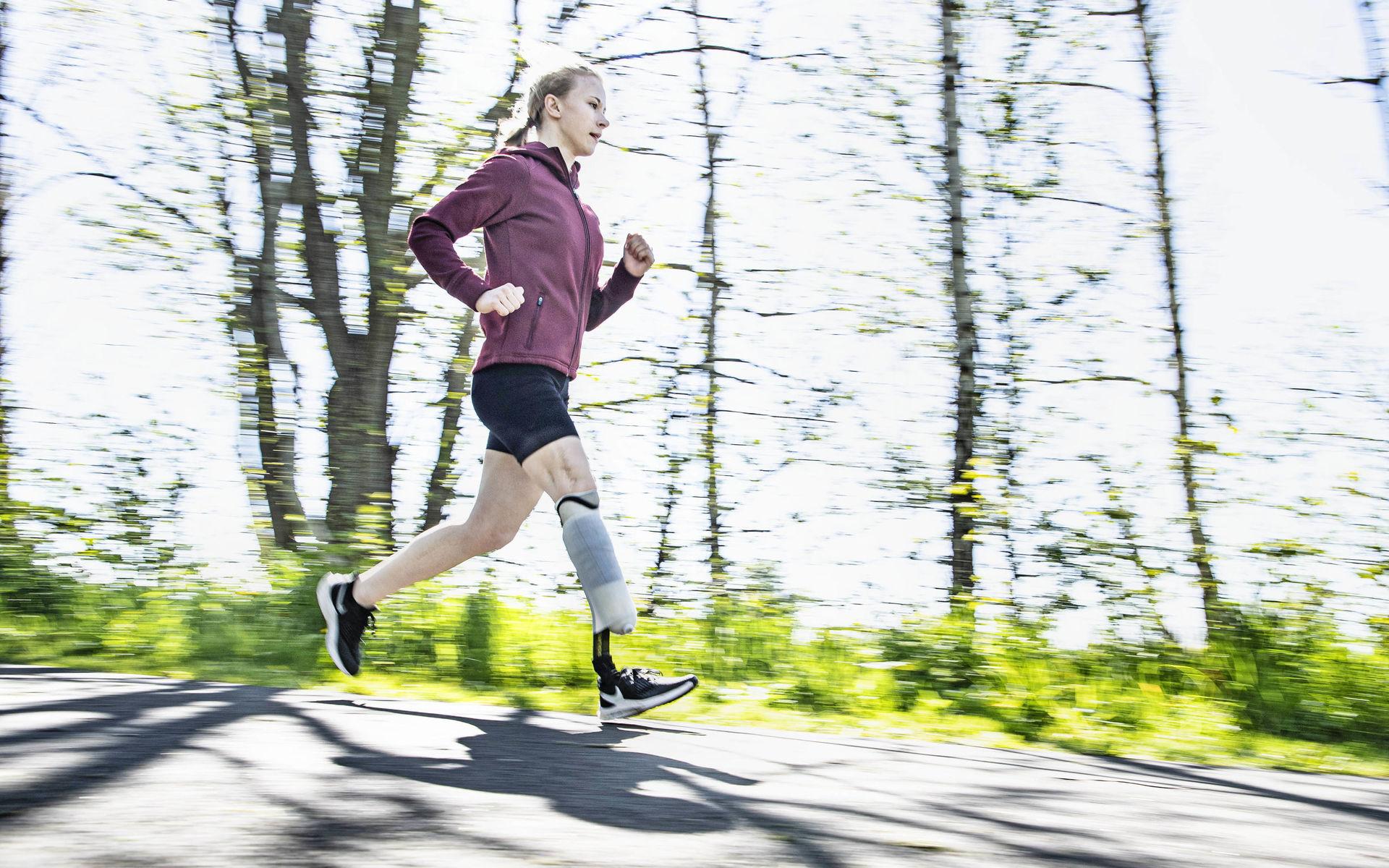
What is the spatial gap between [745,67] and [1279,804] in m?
5.82

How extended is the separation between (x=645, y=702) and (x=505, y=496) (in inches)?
28.3

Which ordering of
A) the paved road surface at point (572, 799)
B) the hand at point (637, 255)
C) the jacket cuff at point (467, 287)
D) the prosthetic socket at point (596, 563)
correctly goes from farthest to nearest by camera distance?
the hand at point (637, 255)
the jacket cuff at point (467, 287)
the prosthetic socket at point (596, 563)
the paved road surface at point (572, 799)

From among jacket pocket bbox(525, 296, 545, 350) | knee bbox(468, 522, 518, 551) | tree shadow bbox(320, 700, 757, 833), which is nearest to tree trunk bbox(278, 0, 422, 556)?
knee bbox(468, 522, 518, 551)

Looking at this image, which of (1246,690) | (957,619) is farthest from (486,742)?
(1246,690)

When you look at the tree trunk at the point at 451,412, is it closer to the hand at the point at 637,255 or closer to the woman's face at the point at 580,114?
the hand at the point at 637,255

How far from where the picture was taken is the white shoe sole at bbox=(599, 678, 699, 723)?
9.34ft

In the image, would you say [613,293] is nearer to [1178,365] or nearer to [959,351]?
[959,351]

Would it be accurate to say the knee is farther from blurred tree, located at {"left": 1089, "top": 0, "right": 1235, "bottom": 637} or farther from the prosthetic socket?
blurred tree, located at {"left": 1089, "top": 0, "right": 1235, "bottom": 637}

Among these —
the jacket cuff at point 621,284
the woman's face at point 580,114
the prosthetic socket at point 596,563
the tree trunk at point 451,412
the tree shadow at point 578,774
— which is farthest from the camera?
the tree trunk at point 451,412

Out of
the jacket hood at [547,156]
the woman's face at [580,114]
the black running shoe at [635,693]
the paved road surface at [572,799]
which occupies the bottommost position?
the paved road surface at [572,799]

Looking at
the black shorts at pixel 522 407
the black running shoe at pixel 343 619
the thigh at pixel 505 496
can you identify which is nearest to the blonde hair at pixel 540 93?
the black shorts at pixel 522 407

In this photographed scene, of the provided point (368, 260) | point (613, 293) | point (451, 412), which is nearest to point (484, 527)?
point (613, 293)

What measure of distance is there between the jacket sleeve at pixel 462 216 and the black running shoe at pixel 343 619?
1.01 meters

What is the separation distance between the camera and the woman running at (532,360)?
2832mm
